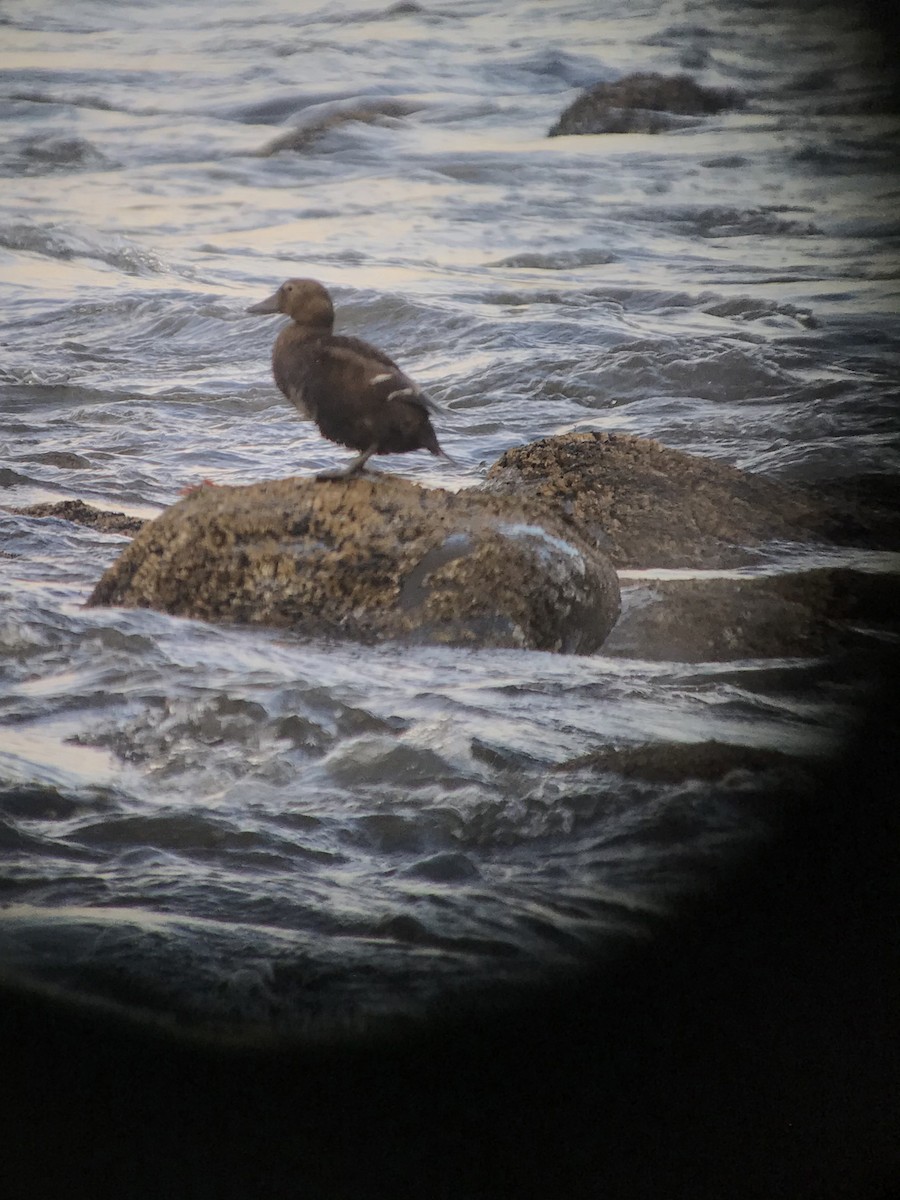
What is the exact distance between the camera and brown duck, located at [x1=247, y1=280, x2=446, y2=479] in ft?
5.38

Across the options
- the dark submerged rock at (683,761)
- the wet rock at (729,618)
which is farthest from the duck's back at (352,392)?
the dark submerged rock at (683,761)

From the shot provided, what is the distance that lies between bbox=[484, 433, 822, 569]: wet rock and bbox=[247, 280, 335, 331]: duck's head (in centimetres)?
35

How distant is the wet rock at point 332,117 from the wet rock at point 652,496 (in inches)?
21.6

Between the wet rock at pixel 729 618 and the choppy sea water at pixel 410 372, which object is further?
the wet rock at pixel 729 618

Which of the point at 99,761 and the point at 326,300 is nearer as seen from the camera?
the point at 99,761

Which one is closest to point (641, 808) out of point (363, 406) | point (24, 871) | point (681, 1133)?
point (681, 1133)

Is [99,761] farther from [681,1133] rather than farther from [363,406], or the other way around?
[681,1133]

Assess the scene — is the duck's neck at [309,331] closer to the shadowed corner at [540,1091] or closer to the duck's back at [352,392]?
the duck's back at [352,392]

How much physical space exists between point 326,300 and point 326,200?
0.16 metres

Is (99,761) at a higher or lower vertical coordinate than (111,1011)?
higher

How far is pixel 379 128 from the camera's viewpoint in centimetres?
166

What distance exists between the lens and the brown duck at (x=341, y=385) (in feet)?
5.38

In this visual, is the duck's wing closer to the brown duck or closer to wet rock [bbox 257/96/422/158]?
the brown duck

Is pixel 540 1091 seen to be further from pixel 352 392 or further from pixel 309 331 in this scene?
pixel 309 331
